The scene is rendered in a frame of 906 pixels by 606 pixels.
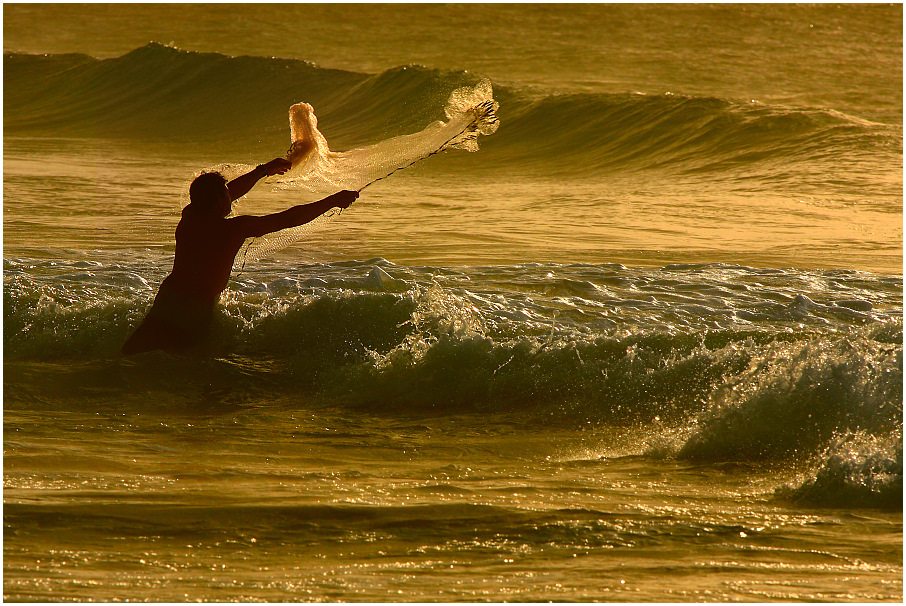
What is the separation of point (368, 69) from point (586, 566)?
64.7 ft

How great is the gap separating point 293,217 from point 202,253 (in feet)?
2.10

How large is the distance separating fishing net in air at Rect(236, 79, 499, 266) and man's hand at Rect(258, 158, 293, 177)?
4 cm

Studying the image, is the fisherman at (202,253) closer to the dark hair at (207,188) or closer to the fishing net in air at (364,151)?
the dark hair at (207,188)

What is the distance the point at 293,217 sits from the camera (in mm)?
4598

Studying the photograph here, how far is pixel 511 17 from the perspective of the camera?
28.3m

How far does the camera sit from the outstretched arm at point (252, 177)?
516cm

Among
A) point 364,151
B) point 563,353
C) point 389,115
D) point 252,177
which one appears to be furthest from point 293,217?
point 389,115

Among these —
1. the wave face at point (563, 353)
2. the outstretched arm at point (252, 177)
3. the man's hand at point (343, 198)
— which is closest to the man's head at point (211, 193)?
the outstretched arm at point (252, 177)

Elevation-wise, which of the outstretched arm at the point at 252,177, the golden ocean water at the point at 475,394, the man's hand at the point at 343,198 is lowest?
the golden ocean water at the point at 475,394

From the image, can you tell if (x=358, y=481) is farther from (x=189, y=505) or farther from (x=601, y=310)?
(x=601, y=310)

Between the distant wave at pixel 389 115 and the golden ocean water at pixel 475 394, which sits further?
the distant wave at pixel 389 115

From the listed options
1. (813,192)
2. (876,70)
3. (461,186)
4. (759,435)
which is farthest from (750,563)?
(876,70)

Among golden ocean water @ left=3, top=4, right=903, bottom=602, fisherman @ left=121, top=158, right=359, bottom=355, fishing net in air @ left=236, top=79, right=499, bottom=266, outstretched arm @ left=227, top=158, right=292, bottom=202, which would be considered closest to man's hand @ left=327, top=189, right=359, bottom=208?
fisherman @ left=121, top=158, right=359, bottom=355

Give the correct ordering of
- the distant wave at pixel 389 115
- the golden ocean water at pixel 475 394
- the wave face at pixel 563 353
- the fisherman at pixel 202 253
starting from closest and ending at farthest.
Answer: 1. the golden ocean water at pixel 475 394
2. the wave face at pixel 563 353
3. the fisherman at pixel 202 253
4. the distant wave at pixel 389 115
